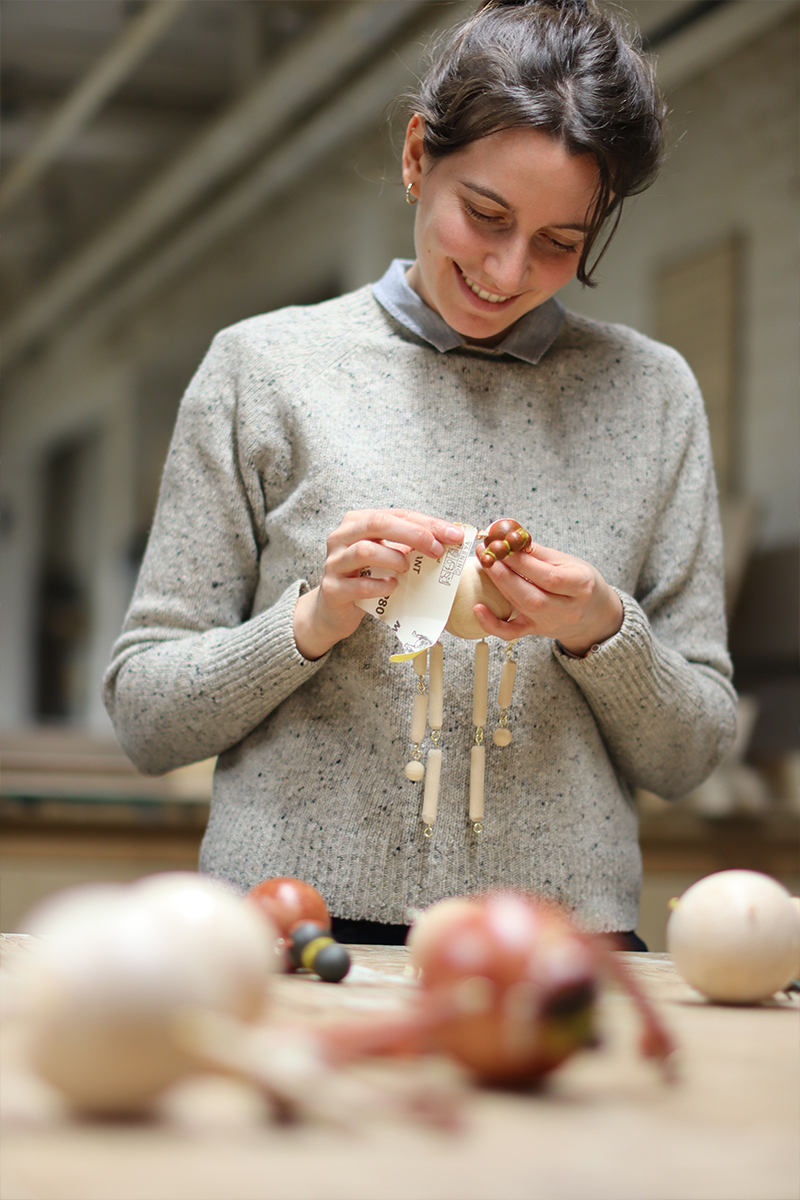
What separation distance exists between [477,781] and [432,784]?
48mm

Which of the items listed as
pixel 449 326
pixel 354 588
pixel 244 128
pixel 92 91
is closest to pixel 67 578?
pixel 92 91

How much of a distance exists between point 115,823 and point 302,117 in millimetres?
3055

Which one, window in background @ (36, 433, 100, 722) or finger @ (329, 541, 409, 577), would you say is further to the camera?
window in background @ (36, 433, 100, 722)

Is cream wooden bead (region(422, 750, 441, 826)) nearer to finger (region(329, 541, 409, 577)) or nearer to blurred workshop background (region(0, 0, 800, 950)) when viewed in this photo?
finger (region(329, 541, 409, 577))

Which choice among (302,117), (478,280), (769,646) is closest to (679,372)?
(478,280)

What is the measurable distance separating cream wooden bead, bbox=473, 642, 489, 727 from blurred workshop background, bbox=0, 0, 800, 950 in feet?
1.83

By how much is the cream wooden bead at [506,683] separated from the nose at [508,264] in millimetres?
338

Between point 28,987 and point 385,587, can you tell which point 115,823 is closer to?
point 385,587

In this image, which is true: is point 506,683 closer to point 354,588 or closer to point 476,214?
point 354,588

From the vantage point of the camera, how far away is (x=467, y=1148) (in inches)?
15.3

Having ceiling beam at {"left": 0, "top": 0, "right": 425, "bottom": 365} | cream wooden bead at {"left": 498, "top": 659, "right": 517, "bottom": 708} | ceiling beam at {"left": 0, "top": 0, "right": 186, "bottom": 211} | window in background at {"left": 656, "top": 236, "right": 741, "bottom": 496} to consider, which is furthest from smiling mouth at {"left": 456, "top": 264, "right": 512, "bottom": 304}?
ceiling beam at {"left": 0, "top": 0, "right": 186, "bottom": 211}

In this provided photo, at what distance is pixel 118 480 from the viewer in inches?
282

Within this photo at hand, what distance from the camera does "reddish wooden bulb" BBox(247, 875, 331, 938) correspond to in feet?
2.49

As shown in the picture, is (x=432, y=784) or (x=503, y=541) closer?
(x=503, y=541)
